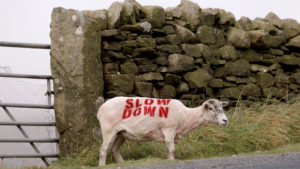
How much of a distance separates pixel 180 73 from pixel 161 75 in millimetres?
469

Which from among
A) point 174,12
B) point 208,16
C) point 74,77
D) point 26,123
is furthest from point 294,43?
point 26,123

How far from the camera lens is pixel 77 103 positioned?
7836mm

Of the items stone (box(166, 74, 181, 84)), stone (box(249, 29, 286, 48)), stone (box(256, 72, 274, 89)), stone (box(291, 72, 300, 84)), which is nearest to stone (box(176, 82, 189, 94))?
stone (box(166, 74, 181, 84))

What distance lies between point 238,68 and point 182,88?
161cm

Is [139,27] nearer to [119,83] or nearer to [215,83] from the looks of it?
[119,83]

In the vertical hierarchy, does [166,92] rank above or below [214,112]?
below

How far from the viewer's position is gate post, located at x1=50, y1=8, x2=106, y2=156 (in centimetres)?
783

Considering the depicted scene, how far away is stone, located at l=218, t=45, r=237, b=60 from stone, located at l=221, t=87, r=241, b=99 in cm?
67

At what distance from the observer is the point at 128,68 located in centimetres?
847

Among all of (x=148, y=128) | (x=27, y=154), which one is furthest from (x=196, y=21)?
(x=27, y=154)

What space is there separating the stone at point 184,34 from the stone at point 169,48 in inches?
8.1

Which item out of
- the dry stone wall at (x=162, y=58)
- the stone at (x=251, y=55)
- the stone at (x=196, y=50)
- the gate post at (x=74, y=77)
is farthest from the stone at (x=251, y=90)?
the gate post at (x=74, y=77)

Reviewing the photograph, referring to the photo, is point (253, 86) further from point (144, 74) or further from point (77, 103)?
point (77, 103)

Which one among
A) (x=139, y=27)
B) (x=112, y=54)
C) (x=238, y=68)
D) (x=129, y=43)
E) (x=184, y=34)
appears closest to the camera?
(x=112, y=54)
